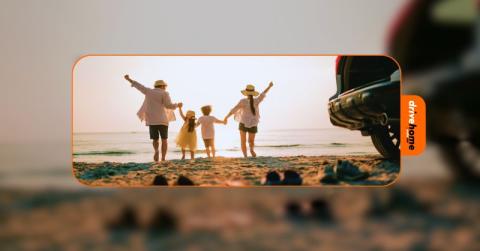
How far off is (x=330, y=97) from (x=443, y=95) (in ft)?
1.48

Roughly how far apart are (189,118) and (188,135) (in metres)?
0.07

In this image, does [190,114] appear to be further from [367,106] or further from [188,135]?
[367,106]

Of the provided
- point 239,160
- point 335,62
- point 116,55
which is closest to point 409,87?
point 335,62

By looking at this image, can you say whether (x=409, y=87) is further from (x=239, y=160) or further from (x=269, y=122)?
(x=239, y=160)

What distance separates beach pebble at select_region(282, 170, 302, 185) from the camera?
2100 millimetres

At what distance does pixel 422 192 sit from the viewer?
6.85 ft

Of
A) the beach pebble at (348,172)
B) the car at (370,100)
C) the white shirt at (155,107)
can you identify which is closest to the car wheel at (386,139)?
the car at (370,100)

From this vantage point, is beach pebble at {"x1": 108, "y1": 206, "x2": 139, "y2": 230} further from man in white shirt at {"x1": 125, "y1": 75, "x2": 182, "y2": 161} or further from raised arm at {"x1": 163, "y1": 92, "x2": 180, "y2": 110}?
raised arm at {"x1": 163, "y1": 92, "x2": 180, "y2": 110}

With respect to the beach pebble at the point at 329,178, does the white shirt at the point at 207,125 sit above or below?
above

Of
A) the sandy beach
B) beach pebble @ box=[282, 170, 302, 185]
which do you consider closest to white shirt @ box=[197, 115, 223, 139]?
the sandy beach

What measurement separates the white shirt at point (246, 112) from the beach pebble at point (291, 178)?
239 millimetres

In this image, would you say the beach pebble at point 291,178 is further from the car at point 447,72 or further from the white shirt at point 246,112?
the car at point 447,72

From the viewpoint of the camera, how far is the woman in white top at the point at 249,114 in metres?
2.09

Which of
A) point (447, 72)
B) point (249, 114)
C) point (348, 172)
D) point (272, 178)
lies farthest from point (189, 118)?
point (447, 72)
